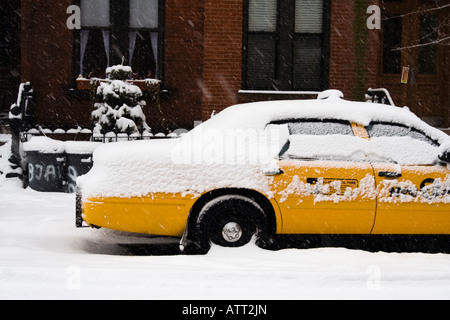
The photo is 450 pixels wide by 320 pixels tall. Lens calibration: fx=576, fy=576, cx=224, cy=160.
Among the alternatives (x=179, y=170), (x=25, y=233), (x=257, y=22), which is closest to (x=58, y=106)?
(x=257, y=22)

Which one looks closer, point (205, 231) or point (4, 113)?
point (205, 231)

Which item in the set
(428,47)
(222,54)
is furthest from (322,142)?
(428,47)

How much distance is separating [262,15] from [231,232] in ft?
24.5

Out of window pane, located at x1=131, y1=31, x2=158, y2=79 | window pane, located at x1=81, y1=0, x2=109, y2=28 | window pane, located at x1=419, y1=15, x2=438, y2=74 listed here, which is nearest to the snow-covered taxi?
window pane, located at x1=131, y1=31, x2=158, y2=79

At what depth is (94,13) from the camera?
39.4 ft

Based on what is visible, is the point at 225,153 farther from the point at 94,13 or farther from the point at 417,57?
the point at 417,57

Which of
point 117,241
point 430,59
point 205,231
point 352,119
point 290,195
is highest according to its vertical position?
point 430,59

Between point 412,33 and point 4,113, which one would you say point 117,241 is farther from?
point 412,33

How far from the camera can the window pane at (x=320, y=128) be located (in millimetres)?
5520

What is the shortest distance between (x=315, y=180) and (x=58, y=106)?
26.1ft

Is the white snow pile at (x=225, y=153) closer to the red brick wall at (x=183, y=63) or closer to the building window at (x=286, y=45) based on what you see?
the building window at (x=286, y=45)

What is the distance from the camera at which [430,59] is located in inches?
552
